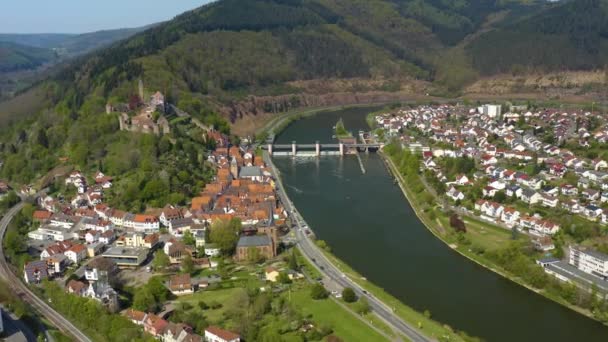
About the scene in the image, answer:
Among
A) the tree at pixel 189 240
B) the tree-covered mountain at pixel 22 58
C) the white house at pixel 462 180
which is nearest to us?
the tree at pixel 189 240

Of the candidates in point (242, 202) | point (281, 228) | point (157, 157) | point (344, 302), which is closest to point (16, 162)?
point (157, 157)

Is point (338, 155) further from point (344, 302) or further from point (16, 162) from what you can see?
point (344, 302)

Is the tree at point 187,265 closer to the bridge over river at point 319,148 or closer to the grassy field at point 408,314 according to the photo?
the grassy field at point 408,314

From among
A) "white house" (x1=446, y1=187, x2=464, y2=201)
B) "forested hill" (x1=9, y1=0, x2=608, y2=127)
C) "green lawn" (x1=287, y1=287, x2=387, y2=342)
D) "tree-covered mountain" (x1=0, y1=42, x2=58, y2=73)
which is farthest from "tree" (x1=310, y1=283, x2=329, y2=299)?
"tree-covered mountain" (x1=0, y1=42, x2=58, y2=73)

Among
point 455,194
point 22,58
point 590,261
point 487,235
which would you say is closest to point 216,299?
point 487,235

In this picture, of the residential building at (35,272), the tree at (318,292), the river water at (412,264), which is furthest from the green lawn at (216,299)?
the residential building at (35,272)

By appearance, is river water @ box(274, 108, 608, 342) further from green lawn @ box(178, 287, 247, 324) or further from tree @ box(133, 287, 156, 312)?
tree @ box(133, 287, 156, 312)
